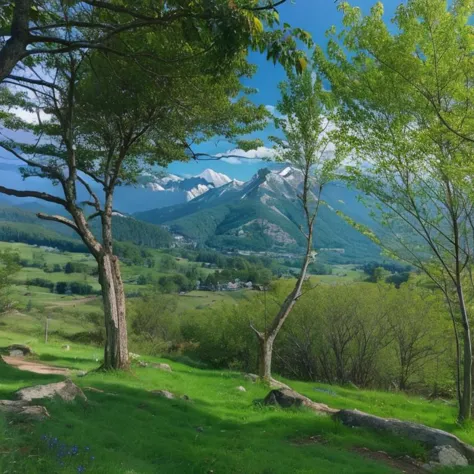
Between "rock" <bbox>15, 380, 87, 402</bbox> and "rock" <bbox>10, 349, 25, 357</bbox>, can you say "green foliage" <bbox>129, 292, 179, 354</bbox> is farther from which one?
"rock" <bbox>15, 380, 87, 402</bbox>

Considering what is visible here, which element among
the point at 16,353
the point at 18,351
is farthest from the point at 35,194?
the point at 18,351

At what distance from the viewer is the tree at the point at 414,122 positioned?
11.9 metres

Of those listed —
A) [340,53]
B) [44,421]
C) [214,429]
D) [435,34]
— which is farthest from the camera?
[340,53]

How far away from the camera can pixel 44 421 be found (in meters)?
6.13

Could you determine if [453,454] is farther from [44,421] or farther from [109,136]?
[109,136]

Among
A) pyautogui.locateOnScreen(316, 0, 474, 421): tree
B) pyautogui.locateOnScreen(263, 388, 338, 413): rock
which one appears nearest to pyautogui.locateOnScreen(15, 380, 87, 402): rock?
pyautogui.locateOnScreen(263, 388, 338, 413): rock

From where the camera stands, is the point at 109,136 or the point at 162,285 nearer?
the point at 109,136

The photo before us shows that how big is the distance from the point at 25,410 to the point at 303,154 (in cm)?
1630

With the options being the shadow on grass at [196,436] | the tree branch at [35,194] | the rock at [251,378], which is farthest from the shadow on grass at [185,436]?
the rock at [251,378]

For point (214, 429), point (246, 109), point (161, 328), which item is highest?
point (246, 109)

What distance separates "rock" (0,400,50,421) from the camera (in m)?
6.15

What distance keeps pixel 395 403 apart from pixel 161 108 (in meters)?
17.5

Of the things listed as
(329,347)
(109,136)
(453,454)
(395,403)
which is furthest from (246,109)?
(329,347)

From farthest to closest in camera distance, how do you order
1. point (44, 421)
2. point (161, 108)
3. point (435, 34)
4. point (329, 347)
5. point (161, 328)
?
point (161, 328) → point (329, 347) → point (161, 108) → point (435, 34) → point (44, 421)
